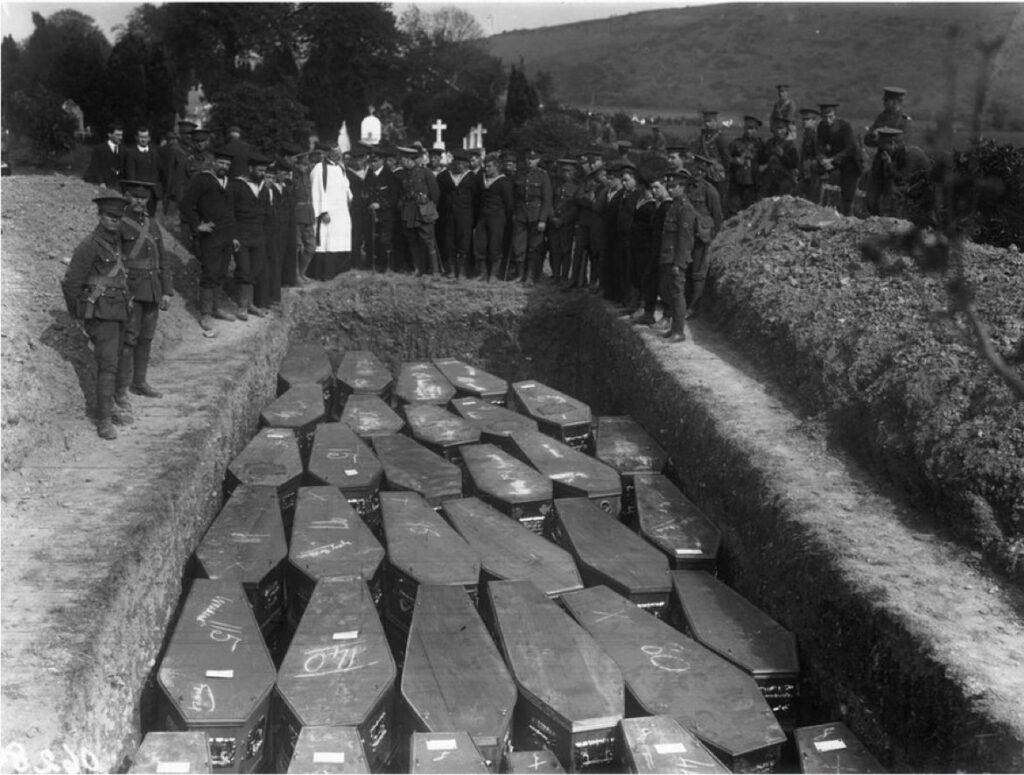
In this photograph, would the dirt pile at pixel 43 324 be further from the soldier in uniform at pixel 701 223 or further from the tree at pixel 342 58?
the tree at pixel 342 58

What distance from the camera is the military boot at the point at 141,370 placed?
8883 millimetres

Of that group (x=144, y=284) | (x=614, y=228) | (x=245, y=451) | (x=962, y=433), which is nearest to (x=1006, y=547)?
(x=962, y=433)

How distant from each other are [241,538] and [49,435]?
1873 millimetres

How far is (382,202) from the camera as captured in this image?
14391 mm

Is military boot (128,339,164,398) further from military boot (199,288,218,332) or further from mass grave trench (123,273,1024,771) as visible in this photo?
military boot (199,288,218,332)

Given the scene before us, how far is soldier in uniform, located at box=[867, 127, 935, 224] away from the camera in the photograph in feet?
38.8

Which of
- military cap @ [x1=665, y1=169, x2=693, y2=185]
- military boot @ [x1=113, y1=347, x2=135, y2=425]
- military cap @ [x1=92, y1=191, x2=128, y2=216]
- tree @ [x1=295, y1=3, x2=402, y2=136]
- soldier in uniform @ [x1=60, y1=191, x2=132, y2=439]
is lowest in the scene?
military boot @ [x1=113, y1=347, x2=135, y2=425]

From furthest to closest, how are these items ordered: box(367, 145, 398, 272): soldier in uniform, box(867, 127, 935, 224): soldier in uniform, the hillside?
1. the hillside
2. box(367, 145, 398, 272): soldier in uniform
3. box(867, 127, 935, 224): soldier in uniform

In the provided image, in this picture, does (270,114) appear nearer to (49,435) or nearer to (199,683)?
(49,435)

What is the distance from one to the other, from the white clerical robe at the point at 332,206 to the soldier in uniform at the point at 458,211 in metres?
1.37

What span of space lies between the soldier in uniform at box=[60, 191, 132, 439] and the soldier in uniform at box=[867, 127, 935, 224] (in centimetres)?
829

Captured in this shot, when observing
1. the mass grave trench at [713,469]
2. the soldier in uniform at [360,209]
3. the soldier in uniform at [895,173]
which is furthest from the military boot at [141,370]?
the soldier in uniform at [895,173]

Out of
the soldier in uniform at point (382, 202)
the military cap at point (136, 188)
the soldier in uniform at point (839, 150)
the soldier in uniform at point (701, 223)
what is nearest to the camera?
the military cap at point (136, 188)

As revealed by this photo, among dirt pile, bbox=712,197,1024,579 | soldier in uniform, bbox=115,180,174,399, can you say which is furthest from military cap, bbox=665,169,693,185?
soldier in uniform, bbox=115,180,174,399
